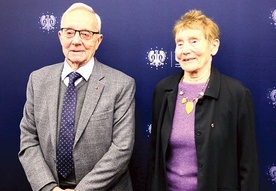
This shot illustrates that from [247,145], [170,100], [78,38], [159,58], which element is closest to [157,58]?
[159,58]

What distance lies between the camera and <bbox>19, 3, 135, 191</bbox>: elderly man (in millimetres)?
2090

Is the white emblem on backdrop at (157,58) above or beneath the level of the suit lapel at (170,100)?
above

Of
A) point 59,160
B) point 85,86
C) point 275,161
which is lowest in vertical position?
point 275,161

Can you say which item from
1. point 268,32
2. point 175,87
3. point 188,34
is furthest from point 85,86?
point 268,32

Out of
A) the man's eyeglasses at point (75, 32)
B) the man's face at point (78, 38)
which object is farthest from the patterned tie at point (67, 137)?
the man's eyeglasses at point (75, 32)

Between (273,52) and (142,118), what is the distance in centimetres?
97

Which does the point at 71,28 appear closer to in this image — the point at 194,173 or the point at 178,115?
the point at 178,115

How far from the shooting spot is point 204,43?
2.02 metres

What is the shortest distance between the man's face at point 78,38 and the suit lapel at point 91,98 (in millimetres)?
116

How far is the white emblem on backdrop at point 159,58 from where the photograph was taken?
99.9 inches

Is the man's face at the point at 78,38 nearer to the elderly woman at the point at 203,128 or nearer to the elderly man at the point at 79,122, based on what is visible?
the elderly man at the point at 79,122

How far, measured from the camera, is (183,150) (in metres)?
2.01

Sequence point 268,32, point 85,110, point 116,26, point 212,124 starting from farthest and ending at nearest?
1. point 116,26
2. point 268,32
3. point 85,110
4. point 212,124

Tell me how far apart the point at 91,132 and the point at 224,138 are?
2.36 feet
